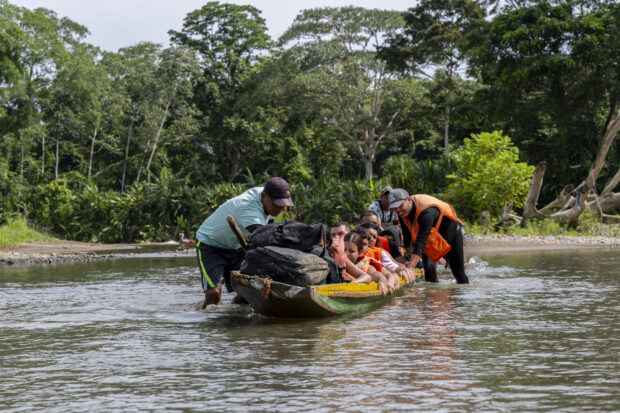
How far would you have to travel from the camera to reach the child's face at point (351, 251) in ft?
30.5

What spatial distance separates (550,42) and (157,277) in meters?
20.2

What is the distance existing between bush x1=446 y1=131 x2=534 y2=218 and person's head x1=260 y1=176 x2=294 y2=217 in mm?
18518

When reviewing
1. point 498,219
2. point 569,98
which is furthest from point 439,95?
point 498,219

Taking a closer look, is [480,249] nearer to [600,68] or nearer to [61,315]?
[600,68]

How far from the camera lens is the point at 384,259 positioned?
9.92 meters

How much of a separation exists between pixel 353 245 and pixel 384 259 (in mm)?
803

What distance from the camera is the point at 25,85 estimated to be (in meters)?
34.5

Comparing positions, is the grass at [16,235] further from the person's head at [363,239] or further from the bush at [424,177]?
the person's head at [363,239]

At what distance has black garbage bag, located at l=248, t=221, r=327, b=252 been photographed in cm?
757

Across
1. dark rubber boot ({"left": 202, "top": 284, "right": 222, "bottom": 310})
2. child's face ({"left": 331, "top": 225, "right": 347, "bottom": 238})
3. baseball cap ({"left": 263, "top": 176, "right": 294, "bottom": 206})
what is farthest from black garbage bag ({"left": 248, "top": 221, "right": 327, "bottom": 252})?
child's face ({"left": 331, "top": 225, "right": 347, "bottom": 238})

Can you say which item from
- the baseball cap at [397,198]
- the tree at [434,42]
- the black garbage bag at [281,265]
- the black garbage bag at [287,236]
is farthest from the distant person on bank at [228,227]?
the tree at [434,42]

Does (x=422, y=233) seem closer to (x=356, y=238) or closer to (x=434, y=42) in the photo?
(x=356, y=238)

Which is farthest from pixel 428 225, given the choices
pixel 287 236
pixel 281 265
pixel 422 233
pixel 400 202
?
pixel 281 265

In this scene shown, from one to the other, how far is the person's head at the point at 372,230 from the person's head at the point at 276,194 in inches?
91.0
